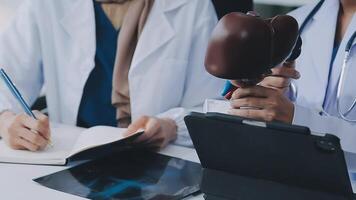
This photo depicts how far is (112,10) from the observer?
1.24m

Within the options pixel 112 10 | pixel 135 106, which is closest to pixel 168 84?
pixel 135 106

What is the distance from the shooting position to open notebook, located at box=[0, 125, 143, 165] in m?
0.91

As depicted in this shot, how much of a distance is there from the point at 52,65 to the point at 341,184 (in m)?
0.87

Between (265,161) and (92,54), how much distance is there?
0.70m

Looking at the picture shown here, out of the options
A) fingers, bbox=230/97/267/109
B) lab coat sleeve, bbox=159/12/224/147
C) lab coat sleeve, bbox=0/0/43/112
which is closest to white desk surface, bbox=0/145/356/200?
fingers, bbox=230/97/267/109

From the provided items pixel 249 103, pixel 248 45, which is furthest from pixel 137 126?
pixel 248 45

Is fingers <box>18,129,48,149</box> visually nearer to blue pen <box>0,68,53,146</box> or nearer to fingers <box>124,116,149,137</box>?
blue pen <box>0,68,53,146</box>

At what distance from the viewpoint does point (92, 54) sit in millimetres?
1224

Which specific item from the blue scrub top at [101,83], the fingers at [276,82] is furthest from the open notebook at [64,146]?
the fingers at [276,82]

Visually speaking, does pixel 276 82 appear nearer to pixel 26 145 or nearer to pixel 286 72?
pixel 286 72

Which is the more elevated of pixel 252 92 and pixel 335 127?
pixel 252 92

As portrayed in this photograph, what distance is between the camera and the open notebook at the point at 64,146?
91cm

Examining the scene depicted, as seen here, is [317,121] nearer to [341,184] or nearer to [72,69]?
[341,184]

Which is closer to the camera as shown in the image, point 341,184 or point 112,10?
point 341,184
